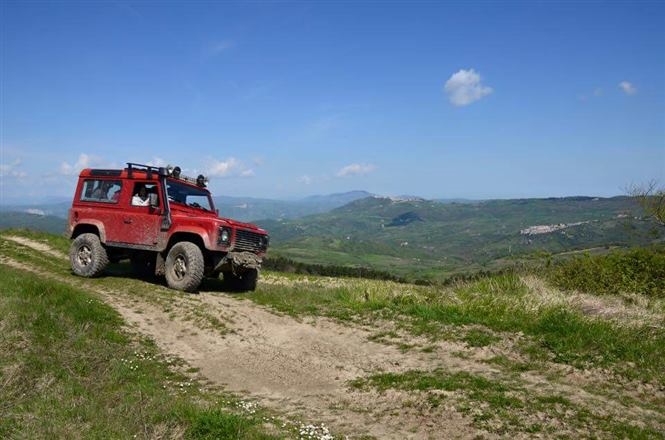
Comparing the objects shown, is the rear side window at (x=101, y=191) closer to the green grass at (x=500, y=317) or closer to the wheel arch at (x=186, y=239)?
the wheel arch at (x=186, y=239)

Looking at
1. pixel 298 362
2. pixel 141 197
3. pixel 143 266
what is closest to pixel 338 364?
pixel 298 362

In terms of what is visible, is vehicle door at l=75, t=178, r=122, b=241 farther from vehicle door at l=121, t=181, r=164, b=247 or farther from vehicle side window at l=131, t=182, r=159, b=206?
vehicle side window at l=131, t=182, r=159, b=206

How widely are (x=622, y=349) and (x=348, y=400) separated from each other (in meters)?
4.20

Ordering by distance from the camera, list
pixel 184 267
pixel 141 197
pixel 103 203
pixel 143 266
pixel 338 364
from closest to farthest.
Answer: pixel 338 364 → pixel 184 267 → pixel 141 197 → pixel 103 203 → pixel 143 266

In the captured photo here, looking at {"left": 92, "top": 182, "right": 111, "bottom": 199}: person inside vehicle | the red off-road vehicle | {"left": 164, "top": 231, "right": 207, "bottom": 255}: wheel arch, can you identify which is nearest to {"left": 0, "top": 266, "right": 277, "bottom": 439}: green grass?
the red off-road vehicle

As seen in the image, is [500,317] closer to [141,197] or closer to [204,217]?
[204,217]

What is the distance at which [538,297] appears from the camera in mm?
9375

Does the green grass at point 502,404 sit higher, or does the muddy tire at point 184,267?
the muddy tire at point 184,267

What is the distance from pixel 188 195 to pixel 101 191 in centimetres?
281

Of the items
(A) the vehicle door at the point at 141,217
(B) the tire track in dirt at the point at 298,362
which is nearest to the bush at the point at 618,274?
(B) the tire track in dirt at the point at 298,362

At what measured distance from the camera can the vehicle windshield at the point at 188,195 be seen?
1363cm

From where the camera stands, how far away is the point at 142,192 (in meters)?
13.7

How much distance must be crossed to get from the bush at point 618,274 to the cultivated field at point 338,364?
3.27 feet

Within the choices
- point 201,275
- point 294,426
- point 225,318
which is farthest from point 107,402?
point 201,275
